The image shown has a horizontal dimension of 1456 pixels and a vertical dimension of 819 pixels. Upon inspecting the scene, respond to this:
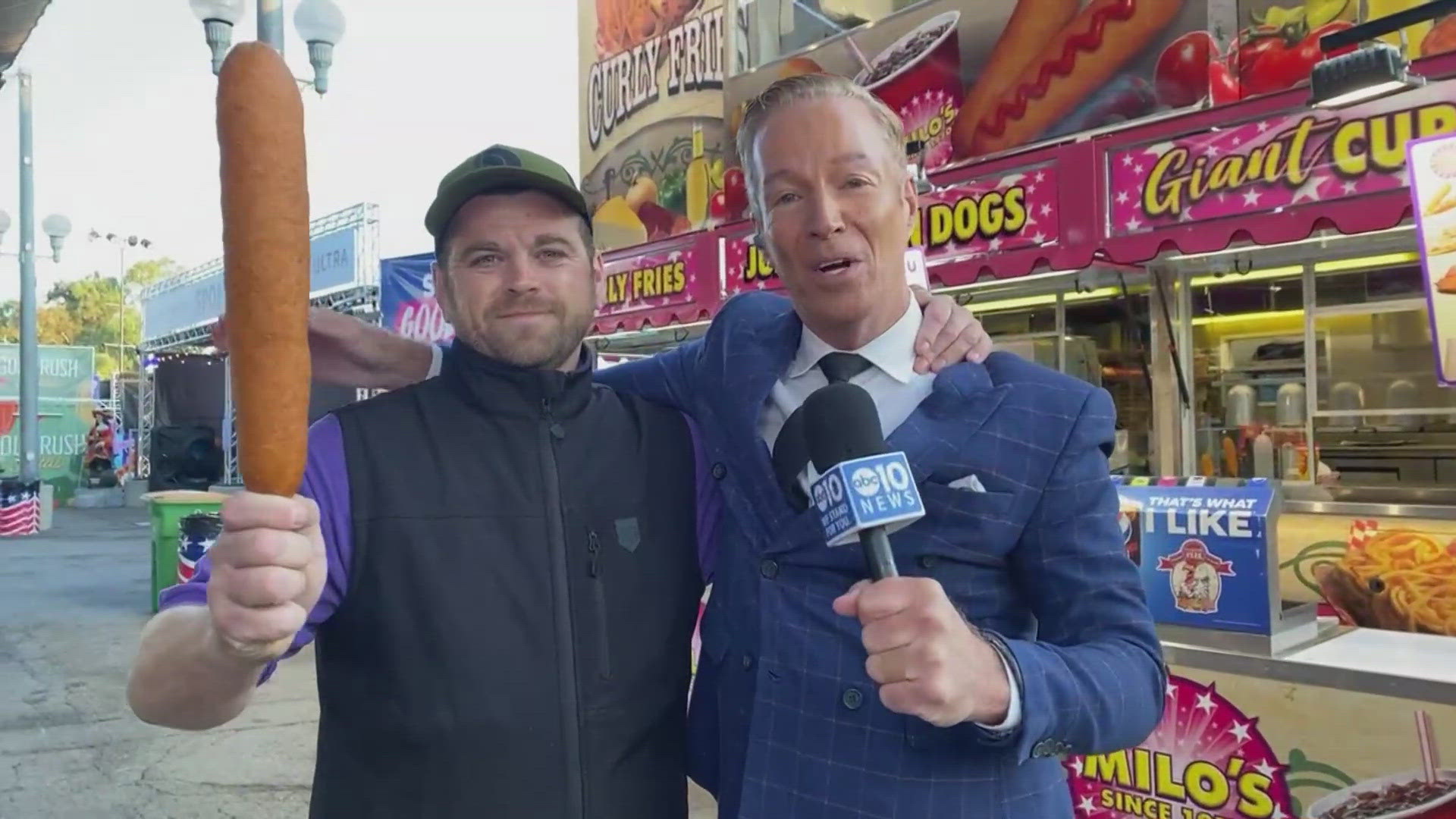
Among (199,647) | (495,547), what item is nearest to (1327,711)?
(495,547)

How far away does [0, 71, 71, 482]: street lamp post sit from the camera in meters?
18.0

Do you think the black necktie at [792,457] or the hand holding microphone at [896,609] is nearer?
the hand holding microphone at [896,609]

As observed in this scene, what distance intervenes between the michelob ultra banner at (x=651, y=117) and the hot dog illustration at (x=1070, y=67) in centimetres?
299

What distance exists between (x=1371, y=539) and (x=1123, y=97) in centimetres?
332

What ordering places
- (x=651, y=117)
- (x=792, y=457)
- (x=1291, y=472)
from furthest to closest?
(x=651, y=117), (x=1291, y=472), (x=792, y=457)

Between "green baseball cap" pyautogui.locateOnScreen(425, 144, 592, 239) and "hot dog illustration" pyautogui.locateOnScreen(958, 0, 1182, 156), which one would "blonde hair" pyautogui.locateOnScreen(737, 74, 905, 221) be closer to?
"green baseball cap" pyautogui.locateOnScreen(425, 144, 592, 239)

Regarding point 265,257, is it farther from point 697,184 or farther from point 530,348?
point 697,184

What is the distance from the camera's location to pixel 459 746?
1591 mm

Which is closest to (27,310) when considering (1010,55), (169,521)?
(169,521)

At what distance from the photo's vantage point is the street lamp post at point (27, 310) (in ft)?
59.1

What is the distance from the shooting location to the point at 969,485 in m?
1.57

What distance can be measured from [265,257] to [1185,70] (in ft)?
23.5

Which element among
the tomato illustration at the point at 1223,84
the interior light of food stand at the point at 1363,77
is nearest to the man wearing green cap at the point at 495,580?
the interior light of food stand at the point at 1363,77

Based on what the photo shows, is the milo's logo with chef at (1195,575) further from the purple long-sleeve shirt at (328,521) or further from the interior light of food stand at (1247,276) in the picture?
the interior light of food stand at (1247,276)
